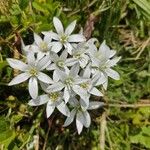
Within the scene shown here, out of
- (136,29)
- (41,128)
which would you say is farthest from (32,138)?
(136,29)

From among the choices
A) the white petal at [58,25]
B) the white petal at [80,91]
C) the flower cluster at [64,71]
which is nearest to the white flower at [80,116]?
the flower cluster at [64,71]

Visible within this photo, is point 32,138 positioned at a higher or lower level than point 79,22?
lower

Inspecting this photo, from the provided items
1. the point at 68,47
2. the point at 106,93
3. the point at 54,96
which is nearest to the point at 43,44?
the point at 68,47

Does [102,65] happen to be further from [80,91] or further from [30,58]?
[30,58]

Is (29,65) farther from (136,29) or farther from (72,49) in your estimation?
(136,29)

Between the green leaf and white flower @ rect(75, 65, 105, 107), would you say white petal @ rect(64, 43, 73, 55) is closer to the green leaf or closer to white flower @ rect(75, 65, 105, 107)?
white flower @ rect(75, 65, 105, 107)

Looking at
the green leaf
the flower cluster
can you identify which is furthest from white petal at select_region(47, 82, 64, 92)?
the green leaf

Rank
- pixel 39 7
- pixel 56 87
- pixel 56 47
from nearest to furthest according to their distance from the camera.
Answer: pixel 56 87 < pixel 56 47 < pixel 39 7
